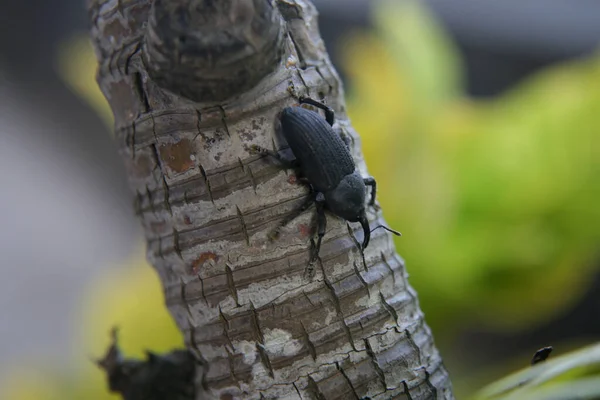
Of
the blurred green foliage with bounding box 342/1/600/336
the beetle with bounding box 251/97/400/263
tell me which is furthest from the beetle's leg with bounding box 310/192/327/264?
the blurred green foliage with bounding box 342/1/600/336

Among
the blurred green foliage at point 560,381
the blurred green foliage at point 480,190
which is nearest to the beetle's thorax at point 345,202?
the blurred green foliage at point 560,381

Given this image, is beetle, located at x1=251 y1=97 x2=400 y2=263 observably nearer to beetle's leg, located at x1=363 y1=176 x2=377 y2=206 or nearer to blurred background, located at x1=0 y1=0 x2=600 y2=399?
beetle's leg, located at x1=363 y1=176 x2=377 y2=206

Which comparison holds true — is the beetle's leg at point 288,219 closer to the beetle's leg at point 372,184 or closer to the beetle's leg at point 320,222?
the beetle's leg at point 320,222

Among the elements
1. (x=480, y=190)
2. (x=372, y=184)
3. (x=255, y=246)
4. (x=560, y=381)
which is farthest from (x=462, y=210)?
(x=255, y=246)

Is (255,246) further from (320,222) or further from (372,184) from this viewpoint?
(372,184)

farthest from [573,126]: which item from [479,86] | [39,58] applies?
[39,58]

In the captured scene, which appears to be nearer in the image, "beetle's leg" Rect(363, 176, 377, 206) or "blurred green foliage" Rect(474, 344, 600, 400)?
"blurred green foliage" Rect(474, 344, 600, 400)
